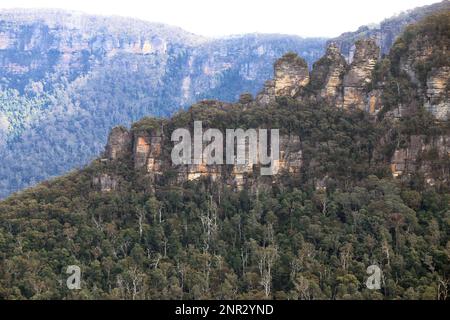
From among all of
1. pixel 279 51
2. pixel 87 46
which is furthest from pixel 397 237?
pixel 87 46

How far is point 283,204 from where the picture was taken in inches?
1599

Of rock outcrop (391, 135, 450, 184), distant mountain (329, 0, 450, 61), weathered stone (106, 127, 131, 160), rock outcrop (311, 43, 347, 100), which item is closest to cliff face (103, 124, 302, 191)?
weathered stone (106, 127, 131, 160)

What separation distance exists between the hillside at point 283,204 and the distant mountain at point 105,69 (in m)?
81.1

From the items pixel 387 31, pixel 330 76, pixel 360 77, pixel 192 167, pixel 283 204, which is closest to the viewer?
pixel 283 204

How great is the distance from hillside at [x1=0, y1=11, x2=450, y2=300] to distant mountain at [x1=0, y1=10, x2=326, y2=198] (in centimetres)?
8106

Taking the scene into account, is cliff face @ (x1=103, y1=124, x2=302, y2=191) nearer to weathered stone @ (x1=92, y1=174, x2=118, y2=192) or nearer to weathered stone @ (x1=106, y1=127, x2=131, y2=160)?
weathered stone @ (x1=92, y1=174, x2=118, y2=192)

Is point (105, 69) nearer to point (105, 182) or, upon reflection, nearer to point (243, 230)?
point (105, 182)

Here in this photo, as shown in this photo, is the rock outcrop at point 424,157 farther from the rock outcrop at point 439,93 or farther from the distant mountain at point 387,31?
the distant mountain at point 387,31

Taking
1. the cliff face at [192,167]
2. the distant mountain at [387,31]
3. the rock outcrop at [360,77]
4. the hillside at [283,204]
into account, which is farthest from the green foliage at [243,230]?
the distant mountain at [387,31]

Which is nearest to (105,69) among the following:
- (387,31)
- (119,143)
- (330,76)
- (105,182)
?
(387,31)

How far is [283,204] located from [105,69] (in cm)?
11428

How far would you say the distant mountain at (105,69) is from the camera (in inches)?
5251

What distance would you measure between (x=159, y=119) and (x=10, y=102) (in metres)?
97.0

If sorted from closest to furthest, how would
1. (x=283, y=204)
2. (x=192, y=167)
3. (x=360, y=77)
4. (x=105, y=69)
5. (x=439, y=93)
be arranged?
A: (x=283, y=204)
(x=439, y=93)
(x=192, y=167)
(x=360, y=77)
(x=105, y=69)
